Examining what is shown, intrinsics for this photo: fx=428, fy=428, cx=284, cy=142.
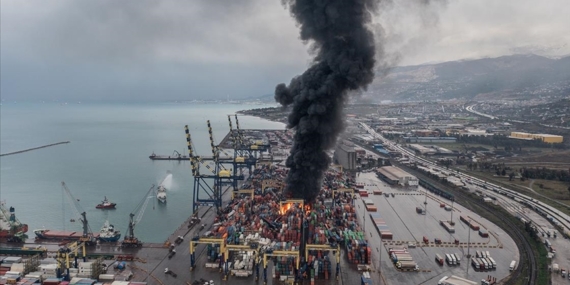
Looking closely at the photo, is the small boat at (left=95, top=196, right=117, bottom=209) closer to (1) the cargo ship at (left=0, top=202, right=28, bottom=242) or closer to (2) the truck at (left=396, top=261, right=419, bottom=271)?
(1) the cargo ship at (left=0, top=202, right=28, bottom=242)

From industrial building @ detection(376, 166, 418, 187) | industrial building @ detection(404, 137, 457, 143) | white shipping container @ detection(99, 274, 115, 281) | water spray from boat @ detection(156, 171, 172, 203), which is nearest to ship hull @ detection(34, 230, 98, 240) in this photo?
white shipping container @ detection(99, 274, 115, 281)

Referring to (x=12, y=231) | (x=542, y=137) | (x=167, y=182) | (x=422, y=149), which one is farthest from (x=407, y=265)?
(x=542, y=137)

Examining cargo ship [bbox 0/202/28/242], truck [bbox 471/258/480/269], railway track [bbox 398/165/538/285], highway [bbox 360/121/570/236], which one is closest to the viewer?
railway track [bbox 398/165/538/285]

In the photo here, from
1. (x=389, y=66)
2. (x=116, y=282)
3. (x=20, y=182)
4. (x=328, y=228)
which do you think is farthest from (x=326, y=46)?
(x=20, y=182)

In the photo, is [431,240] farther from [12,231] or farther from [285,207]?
[12,231]

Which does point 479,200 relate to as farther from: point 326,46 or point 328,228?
point 326,46

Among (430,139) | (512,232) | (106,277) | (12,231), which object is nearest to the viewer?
(106,277)
